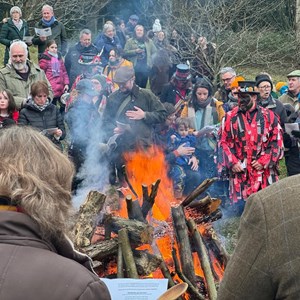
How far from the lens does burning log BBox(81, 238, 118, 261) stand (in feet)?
15.7

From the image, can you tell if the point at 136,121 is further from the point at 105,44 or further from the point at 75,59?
the point at 105,44

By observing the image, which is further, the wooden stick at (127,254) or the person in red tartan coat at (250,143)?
the person in red tartan coat at (250,143)

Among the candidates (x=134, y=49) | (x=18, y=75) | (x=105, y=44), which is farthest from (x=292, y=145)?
(x=105, y=44)

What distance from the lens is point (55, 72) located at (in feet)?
34.8

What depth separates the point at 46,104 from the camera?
776cm

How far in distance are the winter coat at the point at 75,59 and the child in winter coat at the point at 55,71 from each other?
0.97 ft

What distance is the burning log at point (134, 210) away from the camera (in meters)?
5.20

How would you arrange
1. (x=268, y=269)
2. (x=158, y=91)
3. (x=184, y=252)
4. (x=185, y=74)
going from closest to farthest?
1. (x=268, y=269)
2. (x=184, y=252)
3. (x=185, y=74)
4. (x=158, y=91)

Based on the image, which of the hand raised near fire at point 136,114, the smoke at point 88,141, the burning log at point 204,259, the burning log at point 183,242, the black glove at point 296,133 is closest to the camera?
the burning log at point 204,259

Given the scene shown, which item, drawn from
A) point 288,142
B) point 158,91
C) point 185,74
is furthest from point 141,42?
point 288,142

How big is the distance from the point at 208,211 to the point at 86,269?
346cm

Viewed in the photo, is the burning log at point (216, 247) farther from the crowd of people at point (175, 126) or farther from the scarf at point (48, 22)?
the scarf at point (48, 22)

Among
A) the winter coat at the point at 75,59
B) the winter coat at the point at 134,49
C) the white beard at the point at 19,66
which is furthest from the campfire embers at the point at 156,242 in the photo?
the winter coat at the point at 134,49

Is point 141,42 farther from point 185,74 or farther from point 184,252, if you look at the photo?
point 184,252
